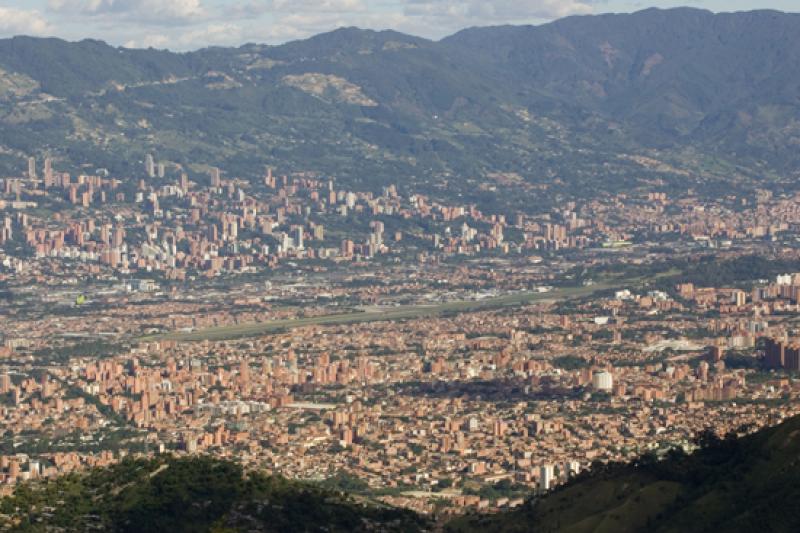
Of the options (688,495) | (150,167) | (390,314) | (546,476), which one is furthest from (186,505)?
(150,167)

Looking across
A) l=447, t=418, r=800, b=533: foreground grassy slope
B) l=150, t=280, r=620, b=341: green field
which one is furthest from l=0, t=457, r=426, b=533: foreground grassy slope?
l=150, t=280, r=620, b=341: green field

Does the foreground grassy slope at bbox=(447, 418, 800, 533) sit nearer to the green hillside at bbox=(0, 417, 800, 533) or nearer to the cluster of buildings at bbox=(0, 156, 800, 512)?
the green hillside at bbox=(0, 417, 800, 533)

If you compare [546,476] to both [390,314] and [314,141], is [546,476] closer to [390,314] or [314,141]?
[390,314]

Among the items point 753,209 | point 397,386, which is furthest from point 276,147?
point 397,386

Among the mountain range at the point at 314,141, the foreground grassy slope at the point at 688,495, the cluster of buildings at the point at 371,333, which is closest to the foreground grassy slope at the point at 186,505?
the foreground grassy slope at the point at 688,495

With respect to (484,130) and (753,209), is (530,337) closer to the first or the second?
(753,209)

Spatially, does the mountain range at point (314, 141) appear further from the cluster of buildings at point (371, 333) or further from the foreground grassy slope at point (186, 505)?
the foreground grassy slope at point (186, 505)

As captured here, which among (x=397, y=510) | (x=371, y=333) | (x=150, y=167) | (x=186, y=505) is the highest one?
(x=186, y=505)
